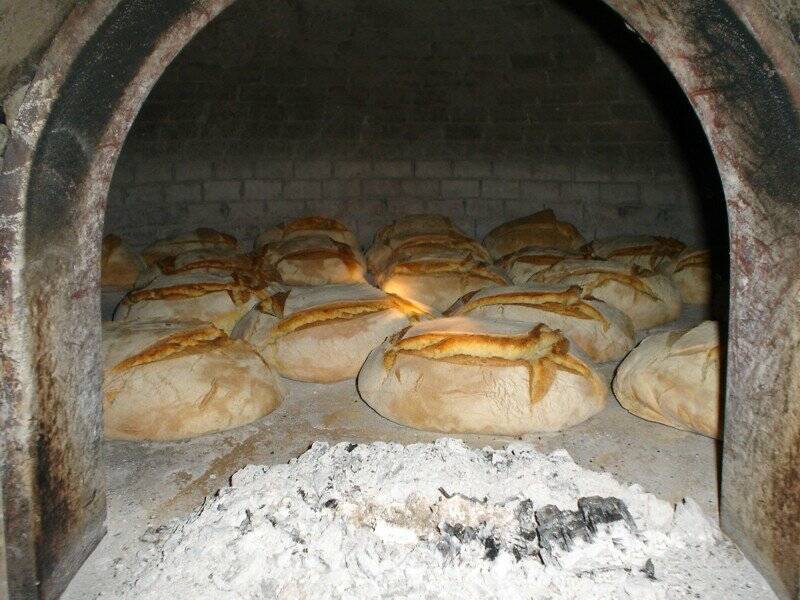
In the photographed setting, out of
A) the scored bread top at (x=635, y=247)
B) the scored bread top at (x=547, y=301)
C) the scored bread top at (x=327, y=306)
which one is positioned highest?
the scored bread top at (x=635, y=247)

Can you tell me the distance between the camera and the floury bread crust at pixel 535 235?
636 cm

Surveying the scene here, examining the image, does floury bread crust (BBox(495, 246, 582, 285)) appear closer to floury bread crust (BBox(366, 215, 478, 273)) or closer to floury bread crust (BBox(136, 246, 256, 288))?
floury bread crust (BBox(366, 215, 478, 273))

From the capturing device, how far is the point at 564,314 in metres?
4.12

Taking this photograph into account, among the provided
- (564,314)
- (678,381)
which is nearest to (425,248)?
(564,314)

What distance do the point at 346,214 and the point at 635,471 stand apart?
4958 millimetres

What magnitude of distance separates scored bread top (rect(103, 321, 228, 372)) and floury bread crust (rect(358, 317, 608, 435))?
906mm

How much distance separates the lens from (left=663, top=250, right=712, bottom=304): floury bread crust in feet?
17.4

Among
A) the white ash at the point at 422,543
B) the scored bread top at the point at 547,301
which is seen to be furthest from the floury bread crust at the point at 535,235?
the white ash at the point at 422,543

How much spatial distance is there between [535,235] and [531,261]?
36.3 inches

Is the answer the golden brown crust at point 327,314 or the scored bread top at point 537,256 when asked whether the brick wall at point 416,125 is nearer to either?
the scored bread top at point 537,256

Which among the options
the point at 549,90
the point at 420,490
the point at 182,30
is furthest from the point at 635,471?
the point at 549,90

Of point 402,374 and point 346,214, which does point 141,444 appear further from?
point 346,214

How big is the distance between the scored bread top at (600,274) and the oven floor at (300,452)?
1.29 meters

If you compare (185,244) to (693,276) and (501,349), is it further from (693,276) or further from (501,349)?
(693,276)
